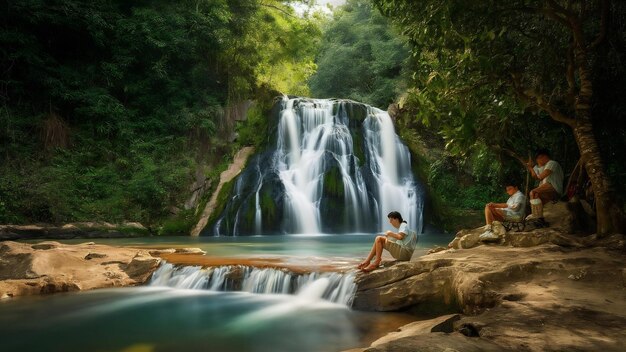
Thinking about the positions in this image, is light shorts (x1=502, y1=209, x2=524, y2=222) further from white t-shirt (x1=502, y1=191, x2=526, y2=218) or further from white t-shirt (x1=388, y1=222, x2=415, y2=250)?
white t-shirt (x1=388, y1=222, x2=415, y2=250)

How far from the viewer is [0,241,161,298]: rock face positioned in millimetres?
6988

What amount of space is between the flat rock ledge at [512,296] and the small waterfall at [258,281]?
40 centimetres

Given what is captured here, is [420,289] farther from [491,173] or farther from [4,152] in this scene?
[4,152]

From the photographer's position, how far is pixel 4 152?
51.0 feet

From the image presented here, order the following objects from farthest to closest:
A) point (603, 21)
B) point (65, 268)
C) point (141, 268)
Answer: point (141, 268)
point (65, 268)
point (603, 21)

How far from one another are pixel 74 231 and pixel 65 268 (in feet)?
23.2

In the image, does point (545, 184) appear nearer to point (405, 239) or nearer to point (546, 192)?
point (546, 192)

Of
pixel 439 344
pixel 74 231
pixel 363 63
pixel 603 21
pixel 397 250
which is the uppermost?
pixel 363 63

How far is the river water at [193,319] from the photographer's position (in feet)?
15.7

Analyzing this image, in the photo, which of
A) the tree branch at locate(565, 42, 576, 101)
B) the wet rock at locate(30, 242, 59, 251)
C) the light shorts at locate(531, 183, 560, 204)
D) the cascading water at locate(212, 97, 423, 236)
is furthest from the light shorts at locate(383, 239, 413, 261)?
the cascading water at locate(212, 97, 423, 236)

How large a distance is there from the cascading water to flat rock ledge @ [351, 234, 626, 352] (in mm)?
9887

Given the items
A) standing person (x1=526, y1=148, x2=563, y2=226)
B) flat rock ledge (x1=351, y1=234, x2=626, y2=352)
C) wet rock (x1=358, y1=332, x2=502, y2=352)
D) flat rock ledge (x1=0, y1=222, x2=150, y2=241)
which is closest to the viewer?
wet rock (x1=358, y1=332, x2=502, y2=352)

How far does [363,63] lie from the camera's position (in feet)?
96.1

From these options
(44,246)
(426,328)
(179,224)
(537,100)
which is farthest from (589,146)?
(179,224)
